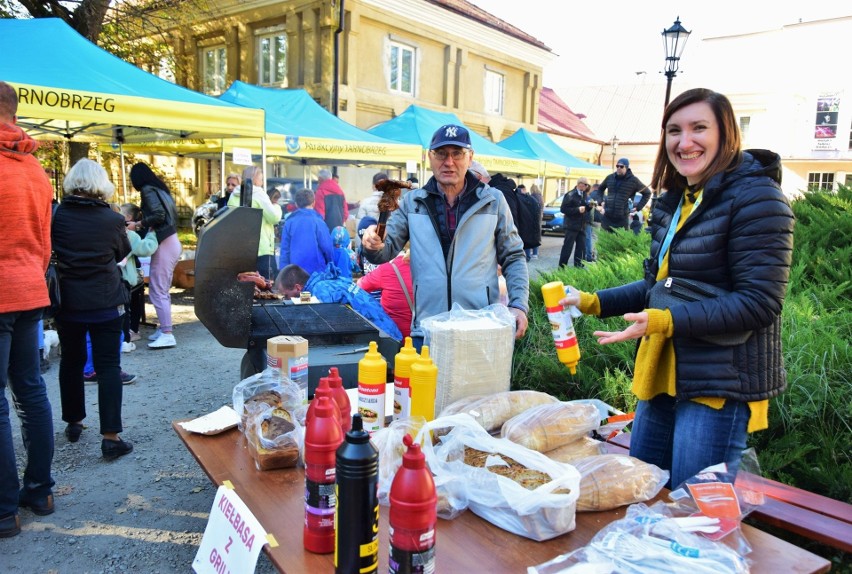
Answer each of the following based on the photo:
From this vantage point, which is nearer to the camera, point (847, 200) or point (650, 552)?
point (650, 552)

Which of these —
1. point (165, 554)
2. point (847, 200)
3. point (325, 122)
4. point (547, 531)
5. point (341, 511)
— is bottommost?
point (165, 554)

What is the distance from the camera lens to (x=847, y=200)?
5.70 metres

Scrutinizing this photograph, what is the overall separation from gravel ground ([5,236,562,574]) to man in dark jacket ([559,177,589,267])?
805 centimetres

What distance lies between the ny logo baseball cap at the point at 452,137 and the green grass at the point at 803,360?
5.75 feet

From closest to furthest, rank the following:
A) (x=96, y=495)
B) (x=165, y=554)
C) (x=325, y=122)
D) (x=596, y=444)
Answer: (x=596, y=444) → (x=165, y=554) → (x=96, y=495) → (x=325, y=122)

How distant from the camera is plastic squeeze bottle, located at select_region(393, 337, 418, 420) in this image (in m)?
2.12

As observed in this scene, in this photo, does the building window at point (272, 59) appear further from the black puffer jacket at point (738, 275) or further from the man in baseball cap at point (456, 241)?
the black puffer jacket at point (738, 275)

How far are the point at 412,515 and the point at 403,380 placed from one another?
2.98 ft

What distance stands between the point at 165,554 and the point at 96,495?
32.0 inches

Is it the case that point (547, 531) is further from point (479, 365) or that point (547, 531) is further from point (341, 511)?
point (479, 365)

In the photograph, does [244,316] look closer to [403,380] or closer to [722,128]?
[403,380]

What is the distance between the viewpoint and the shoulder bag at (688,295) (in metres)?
1.85

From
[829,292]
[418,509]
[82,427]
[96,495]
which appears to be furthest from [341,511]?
[829,292]

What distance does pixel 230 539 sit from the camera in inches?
70.5
